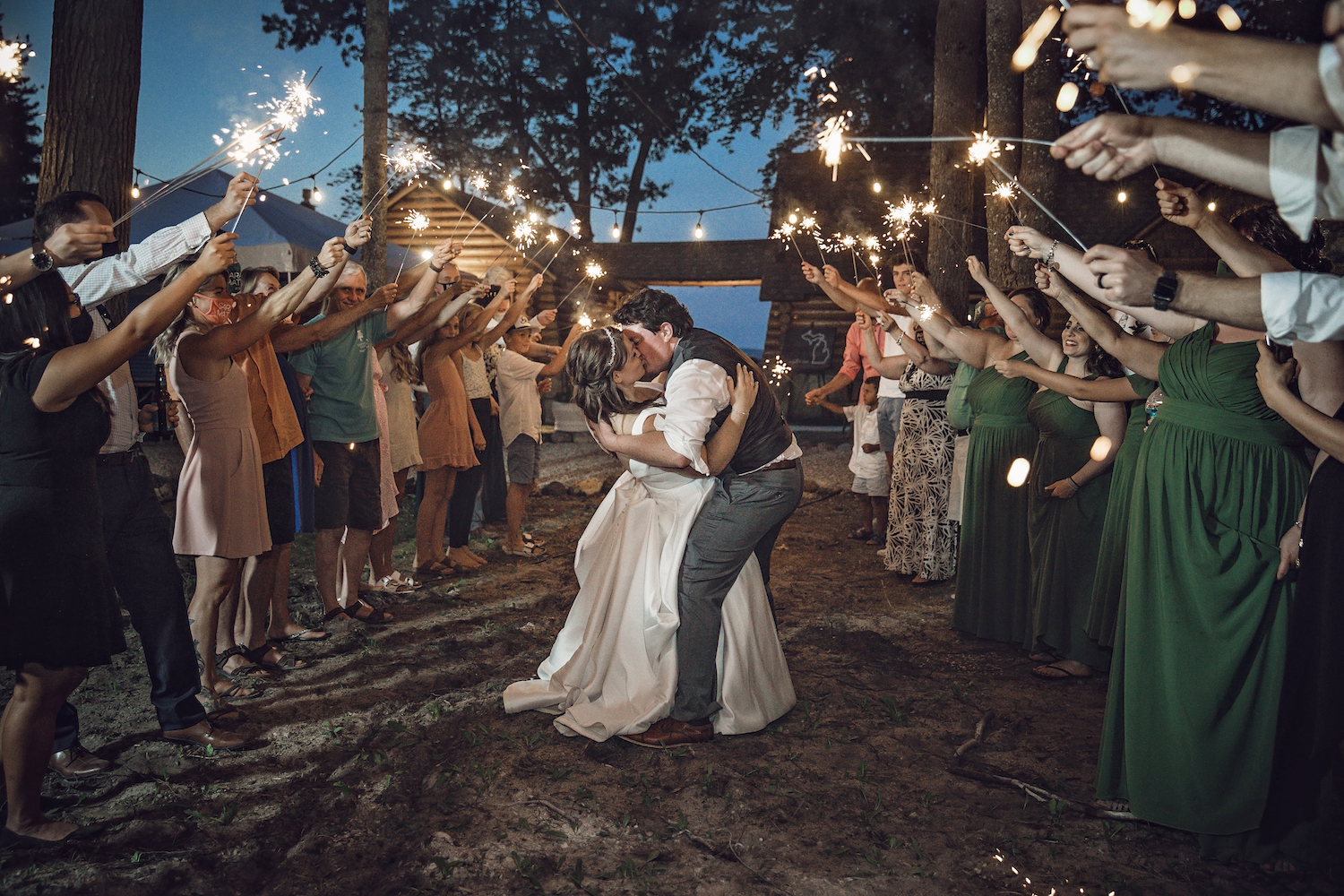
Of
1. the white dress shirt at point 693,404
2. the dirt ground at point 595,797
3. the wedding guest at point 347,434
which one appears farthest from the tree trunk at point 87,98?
the white dress shirt at point 693,404

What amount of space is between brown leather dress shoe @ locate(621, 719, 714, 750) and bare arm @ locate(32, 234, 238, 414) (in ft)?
8.03

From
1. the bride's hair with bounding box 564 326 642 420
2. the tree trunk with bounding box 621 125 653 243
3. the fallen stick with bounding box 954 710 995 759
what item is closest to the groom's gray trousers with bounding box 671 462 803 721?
the bride's hair with bounding box 564 326 642 420

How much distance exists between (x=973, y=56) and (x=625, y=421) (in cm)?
784

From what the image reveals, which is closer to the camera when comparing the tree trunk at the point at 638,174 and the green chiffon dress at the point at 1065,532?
the green chiffon dress at the point at 1065,532

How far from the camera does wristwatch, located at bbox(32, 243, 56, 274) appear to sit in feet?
8.68

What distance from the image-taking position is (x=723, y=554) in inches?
142

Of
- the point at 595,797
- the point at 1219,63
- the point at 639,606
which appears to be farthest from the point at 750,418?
the point at 1219,63

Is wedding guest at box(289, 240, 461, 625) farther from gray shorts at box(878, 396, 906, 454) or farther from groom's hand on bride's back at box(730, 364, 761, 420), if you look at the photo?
gray shorts at box(878, 396, 906, 454)

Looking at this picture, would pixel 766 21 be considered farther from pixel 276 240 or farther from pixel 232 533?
pixel 232 533

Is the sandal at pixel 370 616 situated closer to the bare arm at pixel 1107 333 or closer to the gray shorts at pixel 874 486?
the bare arm at pixel 1107 333

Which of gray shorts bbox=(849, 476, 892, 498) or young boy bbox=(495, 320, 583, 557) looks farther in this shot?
gray shorts bbox=(849, 476, 892, 498)

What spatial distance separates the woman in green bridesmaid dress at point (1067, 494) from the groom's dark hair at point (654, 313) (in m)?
1.68

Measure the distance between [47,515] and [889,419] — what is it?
6.42 m

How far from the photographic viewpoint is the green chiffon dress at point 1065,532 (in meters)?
4.50
